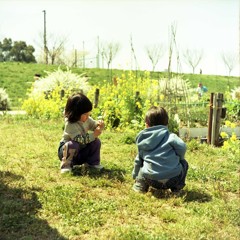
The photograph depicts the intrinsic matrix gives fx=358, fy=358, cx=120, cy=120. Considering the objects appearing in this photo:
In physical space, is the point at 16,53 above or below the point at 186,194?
above

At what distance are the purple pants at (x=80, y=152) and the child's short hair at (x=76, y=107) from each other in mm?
341

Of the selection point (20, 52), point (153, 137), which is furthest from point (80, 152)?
point (20, 52)

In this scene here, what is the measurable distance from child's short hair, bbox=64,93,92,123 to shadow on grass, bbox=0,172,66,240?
1112 millimetres

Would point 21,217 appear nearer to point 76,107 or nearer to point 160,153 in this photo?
point 160,153

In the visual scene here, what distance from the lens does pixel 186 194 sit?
3896 millimetres

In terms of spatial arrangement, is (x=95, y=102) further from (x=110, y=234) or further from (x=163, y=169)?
(x=110, y=234)

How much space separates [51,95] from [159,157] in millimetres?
10858

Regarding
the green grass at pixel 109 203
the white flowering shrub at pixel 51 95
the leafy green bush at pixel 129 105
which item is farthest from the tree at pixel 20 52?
the green grass at pixel 109 203

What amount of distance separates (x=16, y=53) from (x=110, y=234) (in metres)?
58.7

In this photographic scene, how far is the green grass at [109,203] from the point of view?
9.96 ft

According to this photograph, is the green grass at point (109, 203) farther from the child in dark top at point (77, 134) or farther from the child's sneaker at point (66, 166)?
the child in dark top at point (77, 134)

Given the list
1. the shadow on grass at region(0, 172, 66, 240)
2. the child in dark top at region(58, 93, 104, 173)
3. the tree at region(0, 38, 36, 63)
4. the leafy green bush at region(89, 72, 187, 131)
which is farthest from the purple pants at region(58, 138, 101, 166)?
the tree at region(0, 38, 36, 63)

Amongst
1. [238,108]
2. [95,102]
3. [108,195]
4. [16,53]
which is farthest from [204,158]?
[16,53]

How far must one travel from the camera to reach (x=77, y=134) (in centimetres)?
471
